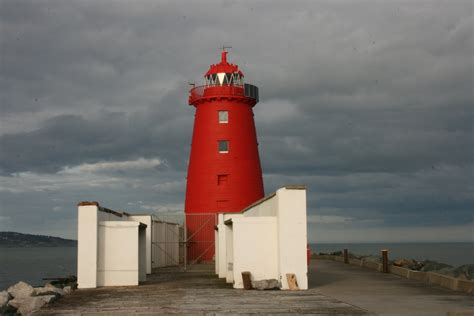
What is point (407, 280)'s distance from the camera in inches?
963

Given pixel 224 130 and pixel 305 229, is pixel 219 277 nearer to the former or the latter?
pixel 305 229

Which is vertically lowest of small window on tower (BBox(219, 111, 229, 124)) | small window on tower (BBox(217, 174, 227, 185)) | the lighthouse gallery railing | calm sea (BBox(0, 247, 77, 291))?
calm sea (BBox(0, 247, 77, 291))

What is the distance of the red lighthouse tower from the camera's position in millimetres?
37656

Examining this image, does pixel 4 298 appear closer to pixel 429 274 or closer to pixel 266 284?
pixel 266 284

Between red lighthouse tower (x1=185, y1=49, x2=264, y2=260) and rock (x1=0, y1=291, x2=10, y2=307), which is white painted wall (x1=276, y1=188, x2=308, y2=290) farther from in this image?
red lighthouse tower (x1=185, y1=49, x2=264, y2=260)

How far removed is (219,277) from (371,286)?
7.58 metres

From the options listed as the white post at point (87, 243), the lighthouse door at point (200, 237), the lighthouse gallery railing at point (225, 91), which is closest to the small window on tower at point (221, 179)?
the lighthouse door at point (200, 237)

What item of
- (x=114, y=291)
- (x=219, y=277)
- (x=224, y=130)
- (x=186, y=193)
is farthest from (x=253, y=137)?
(x=114, y=291)

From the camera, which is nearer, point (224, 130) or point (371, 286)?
point (371, 286)

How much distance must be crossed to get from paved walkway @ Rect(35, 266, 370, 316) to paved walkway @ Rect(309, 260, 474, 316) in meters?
0.76

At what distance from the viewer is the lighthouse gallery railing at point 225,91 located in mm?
38656

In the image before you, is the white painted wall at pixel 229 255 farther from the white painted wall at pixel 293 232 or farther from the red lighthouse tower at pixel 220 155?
the red lighthouse tower at pixel 220 155

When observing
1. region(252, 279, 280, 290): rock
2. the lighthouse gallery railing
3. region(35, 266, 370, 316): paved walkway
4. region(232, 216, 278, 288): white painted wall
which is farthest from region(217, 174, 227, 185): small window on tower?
region(252, 279, 280, 290): rock

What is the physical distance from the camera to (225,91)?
3862 centimetres
